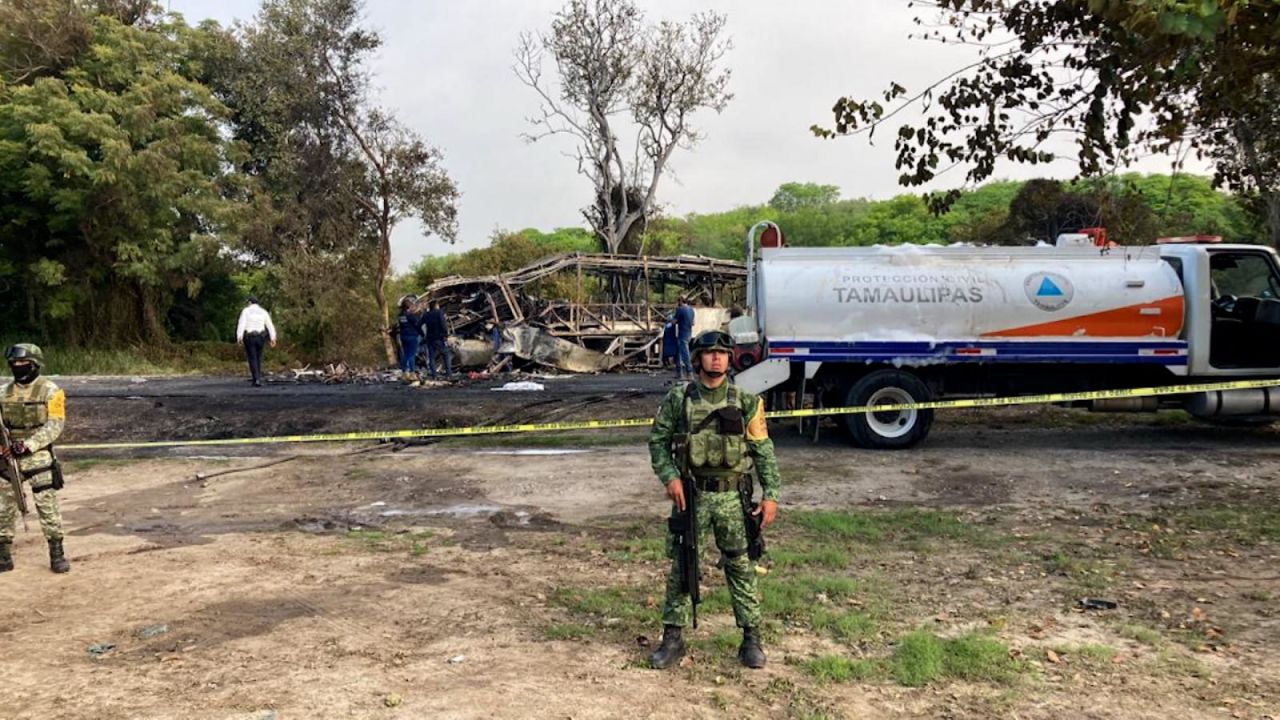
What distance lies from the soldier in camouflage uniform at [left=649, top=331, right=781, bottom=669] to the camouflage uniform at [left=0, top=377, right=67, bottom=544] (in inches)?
186

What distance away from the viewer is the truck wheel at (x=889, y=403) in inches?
399

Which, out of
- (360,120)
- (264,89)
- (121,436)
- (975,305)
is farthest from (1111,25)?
(264,89)

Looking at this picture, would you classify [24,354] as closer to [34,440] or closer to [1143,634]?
[34,440]

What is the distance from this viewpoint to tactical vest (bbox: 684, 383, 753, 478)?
14.4 ft

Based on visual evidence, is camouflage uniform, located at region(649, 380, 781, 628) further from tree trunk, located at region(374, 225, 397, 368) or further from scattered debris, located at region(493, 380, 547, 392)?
tree trunk, located at region(374, 225, 397, 368)

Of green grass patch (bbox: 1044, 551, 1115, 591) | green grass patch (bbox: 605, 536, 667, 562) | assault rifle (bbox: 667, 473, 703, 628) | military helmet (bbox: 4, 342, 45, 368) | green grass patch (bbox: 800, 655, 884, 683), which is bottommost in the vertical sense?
green grass patch (bbox: 1044, 551, 1115, 591)

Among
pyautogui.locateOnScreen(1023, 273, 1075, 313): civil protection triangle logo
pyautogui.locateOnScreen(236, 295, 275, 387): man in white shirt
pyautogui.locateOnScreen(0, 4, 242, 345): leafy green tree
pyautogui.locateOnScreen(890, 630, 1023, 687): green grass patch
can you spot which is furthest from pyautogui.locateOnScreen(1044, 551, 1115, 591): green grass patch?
pyautogui.locateOnScreen(0, 4, 242, 345): leafy green tree

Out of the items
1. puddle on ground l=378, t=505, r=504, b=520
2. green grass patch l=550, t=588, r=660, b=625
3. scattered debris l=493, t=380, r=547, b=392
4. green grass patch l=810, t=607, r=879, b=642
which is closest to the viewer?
green grass patch l=810, t=607, r=879, b=642

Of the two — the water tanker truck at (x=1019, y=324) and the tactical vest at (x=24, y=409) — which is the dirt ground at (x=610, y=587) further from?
the tactical vest at (x=24, y=409)

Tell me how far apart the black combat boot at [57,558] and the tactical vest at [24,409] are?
0.82m

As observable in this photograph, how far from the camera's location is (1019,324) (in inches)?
395

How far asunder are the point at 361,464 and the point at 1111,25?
343 inches

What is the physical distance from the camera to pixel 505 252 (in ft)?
116

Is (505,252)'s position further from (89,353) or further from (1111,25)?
(1111,25)
